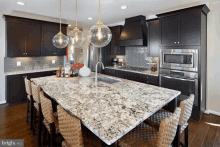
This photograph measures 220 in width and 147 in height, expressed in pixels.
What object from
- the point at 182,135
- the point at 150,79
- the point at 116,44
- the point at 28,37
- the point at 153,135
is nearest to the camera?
the point at 153,135

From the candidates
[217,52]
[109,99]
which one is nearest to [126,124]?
→ [109,99]

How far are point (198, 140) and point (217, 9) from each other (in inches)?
111

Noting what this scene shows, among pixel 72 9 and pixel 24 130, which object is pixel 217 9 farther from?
pixel 24 130

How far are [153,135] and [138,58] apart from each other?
146 inches

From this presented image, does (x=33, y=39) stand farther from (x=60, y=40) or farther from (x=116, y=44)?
(x=116, y=44)

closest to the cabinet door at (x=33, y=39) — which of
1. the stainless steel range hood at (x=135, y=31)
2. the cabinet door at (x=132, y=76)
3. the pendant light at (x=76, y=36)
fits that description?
the pendant light at (x=76, y=36)

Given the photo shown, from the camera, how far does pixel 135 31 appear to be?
4.27 m

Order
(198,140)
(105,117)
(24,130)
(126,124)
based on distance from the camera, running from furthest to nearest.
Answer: (24,130)
(198,140)
(105,117)
(126,124)

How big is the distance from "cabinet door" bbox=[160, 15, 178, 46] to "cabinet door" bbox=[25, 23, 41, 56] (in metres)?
3.70

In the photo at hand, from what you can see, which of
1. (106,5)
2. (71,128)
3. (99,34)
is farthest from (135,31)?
(71,128)

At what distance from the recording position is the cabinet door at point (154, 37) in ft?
12.1

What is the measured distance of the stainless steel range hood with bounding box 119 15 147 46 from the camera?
415cm

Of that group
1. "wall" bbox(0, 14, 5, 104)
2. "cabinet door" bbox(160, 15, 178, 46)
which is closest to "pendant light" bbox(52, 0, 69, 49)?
"wall" bbox(0, 14, 5, 104)

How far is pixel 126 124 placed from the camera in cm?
107
